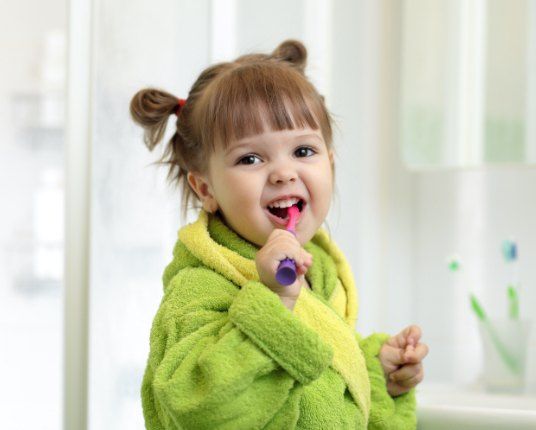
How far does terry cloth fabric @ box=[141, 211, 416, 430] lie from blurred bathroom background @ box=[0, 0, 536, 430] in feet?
0.75

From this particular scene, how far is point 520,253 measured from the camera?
163cm

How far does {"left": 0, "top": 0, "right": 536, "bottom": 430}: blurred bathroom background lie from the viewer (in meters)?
1.09

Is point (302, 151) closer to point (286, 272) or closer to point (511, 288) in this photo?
point (286, 272)

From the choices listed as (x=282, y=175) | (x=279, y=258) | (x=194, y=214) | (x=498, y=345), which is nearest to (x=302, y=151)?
(x=282, y=175)

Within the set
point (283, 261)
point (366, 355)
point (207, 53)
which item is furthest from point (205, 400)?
point (207, 53)

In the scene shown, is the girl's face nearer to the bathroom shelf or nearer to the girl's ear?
the girl's ear

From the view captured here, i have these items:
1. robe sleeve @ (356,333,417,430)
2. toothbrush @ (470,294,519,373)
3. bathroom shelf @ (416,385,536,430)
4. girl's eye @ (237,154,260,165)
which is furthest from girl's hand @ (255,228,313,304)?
toothbrush @ (470,294,519,373)

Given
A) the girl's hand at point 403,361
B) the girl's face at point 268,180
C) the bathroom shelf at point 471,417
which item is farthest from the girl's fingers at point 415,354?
the girl's face at point 268,180

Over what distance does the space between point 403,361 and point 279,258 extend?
33 cm

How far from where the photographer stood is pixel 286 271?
2.72 feet

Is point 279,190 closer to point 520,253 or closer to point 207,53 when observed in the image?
point 207,53

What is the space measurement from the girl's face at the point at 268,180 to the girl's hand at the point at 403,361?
0.76 feet

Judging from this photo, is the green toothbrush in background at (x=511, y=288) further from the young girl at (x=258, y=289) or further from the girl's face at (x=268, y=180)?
the girl's face at (x=268, y=180)

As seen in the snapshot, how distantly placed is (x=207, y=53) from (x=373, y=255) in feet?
2.06
